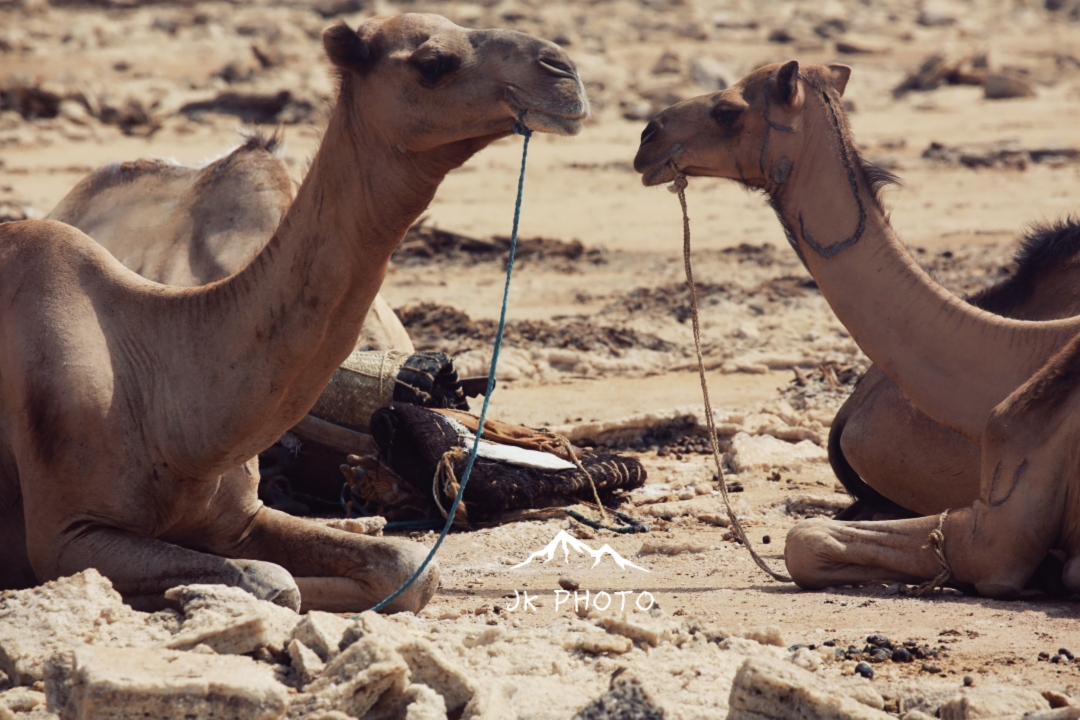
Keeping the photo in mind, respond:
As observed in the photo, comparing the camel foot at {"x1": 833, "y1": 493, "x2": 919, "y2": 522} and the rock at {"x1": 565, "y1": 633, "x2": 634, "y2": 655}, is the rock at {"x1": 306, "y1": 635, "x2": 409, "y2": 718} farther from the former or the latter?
the camel foot at {"x1": 833, "y1": 493, "x2": 919, "y2": 522}

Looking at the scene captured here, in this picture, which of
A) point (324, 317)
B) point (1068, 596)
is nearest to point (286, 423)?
point (324, 317)

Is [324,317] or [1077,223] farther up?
[1077,223]

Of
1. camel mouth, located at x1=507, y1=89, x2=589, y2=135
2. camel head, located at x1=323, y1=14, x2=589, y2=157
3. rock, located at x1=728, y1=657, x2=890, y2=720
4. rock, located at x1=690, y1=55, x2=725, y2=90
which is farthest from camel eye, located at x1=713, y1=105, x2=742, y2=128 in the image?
rock, located at x1=690, y1=55, x2=725, y2=90

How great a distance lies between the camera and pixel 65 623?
368 centimetres

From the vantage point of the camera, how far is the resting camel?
15.5ft

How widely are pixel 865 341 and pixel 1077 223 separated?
133 cm

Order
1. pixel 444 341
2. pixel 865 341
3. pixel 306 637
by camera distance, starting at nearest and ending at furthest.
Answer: pixel 306 637 → pixel 865 341 → pixel 444 341

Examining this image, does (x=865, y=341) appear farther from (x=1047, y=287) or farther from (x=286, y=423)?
(x=286, y=423)

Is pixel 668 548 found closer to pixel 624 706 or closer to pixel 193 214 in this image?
pixel 624 706

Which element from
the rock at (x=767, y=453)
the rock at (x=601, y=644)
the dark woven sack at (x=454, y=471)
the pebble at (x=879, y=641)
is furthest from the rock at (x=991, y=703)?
the rock at (x=767, y=453)

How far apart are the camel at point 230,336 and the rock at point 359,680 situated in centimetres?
89

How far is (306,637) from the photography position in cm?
358

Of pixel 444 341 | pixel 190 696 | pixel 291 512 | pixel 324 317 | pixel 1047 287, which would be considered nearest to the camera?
pixel 190 696

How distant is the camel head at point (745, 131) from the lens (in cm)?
568
